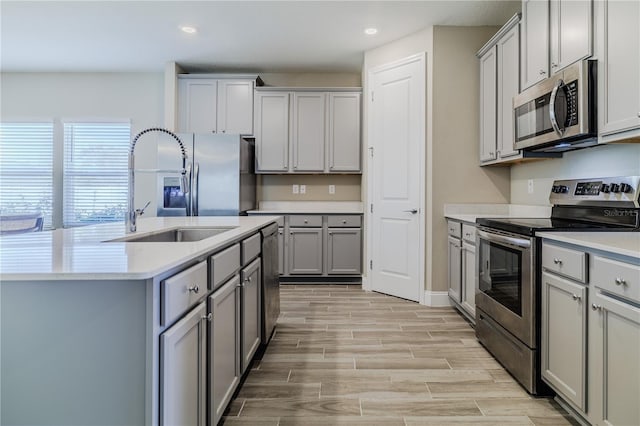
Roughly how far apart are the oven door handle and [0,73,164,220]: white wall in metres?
4.39

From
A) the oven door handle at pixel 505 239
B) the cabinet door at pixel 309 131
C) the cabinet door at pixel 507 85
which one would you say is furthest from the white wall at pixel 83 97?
the oven door handle at pixel 505 239

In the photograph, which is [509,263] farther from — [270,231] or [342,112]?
[342,112]

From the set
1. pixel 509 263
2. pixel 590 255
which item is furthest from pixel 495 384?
pixel 590 255

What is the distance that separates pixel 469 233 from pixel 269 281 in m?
1.64

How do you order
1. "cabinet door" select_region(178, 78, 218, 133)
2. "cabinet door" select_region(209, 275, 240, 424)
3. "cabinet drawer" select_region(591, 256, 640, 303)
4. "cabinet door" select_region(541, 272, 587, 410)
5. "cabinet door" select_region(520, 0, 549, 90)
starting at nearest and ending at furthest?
"cabinet drawer" select_region(591, 256, 640, 303)
"cabinet door" select_region(209, 275, 240, 424)
"cabinet door" select_region(541, 272, 587, 410)
"cabinet door" select_region(520, 0, 549, 90)
"cabinet door" select_region(178, 78, 218, 133)

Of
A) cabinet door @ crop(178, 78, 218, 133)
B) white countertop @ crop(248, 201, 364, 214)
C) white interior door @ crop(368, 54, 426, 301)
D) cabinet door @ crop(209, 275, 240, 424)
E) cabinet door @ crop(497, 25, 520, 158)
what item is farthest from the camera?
white countertop @ crop(248, 201, 364, 214)

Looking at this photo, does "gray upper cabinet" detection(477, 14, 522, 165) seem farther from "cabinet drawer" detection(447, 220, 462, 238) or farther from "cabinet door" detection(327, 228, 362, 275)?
"cabinet door" detection(327, 228, 362, 275)

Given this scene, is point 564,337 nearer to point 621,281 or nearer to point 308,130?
point 621,281

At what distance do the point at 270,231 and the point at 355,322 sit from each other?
112 cm

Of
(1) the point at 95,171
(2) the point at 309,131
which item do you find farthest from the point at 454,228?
(1) the point at 95,171

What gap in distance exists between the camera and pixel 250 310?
217 centimetres

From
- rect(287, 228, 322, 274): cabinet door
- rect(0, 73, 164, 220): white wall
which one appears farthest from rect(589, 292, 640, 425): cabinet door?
rect(0, 73, 164, 220): white wall

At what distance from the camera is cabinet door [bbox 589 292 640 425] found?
1346mm

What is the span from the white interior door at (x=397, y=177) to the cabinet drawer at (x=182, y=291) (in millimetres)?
2780
